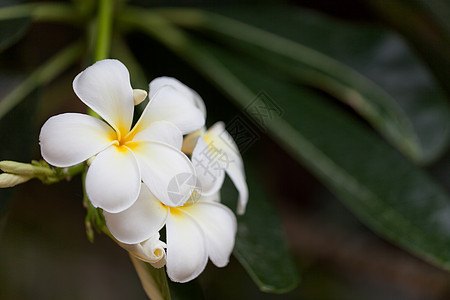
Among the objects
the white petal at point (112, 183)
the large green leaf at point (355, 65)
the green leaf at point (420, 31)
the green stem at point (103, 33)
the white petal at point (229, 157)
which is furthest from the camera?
the green leaf at point (420, 31)

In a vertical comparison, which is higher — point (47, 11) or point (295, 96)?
point (295, 96)

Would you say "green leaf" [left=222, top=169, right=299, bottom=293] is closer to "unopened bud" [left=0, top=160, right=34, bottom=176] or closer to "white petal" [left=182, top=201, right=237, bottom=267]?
"white petal" [left=182, top=201, right=237, bottom=267]

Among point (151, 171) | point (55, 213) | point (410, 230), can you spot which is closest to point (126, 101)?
point (151, 171)

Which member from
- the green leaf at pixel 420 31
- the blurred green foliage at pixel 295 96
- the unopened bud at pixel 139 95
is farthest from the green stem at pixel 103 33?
the green leaf at pixel 420 31

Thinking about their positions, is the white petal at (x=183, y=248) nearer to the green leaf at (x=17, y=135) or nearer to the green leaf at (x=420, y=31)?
the green leaf at (x=17, y=135)

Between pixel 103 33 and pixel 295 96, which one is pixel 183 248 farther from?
pixel 295 96

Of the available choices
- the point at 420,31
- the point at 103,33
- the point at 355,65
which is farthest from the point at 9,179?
the point at 420,31
